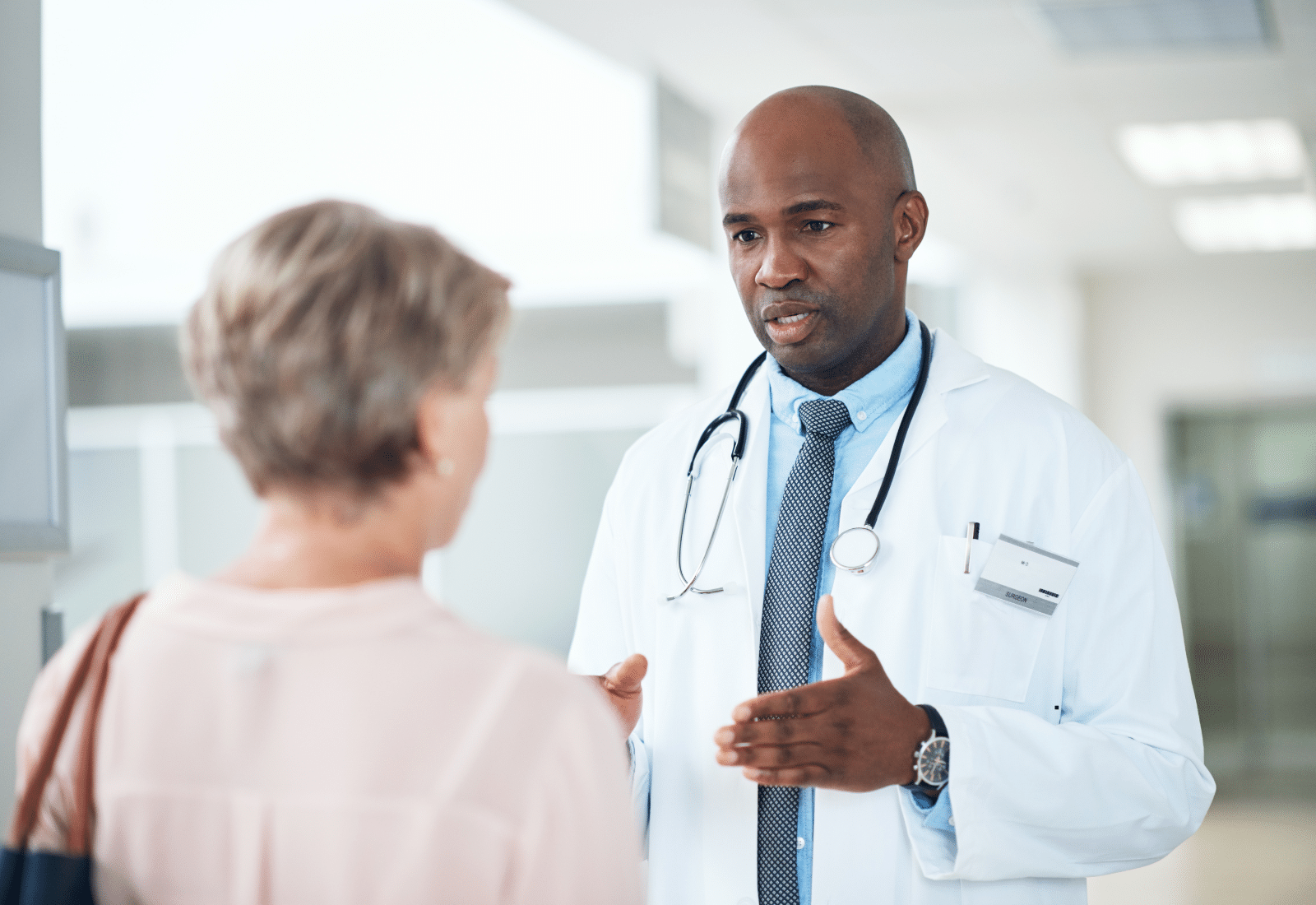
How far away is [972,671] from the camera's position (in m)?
1.49

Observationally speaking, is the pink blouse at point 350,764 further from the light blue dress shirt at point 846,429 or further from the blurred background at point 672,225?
the light blue dress shirt at point 846,429

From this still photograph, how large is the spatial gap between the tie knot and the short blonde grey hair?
0.85m

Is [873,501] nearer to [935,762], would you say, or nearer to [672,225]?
[935,762]

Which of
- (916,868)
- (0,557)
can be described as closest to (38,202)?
(0,557)

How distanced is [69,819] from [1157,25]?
12.4 ft

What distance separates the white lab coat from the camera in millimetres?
1401

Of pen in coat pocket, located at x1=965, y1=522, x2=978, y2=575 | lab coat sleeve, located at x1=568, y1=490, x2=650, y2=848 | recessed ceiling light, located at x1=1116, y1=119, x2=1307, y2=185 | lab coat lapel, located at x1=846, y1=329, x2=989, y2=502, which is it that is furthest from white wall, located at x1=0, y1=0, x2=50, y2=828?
recessed ceiling light, located at x1=1116, y1=119, x2=1307, y2=185

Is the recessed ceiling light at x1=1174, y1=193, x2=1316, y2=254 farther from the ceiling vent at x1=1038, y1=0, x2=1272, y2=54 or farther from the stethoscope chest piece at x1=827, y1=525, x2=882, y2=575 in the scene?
the stethoscope chest piece at x1=827, y1=525, x2=882, y2=575

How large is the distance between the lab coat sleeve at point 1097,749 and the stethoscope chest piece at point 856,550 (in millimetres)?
204

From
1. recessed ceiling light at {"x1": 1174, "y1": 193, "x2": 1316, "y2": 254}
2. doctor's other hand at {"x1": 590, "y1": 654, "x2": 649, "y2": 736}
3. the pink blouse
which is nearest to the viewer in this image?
the pink blouse

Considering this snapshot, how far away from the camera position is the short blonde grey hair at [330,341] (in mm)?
804

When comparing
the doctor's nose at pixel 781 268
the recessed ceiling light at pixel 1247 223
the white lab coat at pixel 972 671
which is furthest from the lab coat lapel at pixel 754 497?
the recessed ceiling light at pixel 1247 223

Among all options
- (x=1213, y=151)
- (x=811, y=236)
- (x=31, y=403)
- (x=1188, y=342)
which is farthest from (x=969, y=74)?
(x=1188, y=342)

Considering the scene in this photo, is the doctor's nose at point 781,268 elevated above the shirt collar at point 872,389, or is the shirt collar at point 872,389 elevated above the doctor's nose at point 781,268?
the doctor's nose at point 781,268
